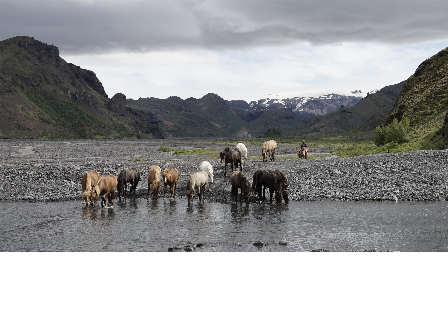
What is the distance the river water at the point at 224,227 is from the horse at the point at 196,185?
0.87 metres

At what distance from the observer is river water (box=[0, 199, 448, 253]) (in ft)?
52.7

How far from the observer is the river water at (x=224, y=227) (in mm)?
16078

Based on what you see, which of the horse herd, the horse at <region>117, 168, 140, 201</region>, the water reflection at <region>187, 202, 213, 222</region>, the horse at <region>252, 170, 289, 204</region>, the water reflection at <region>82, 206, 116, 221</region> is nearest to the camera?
the water reflection at <region>82, 206, 116, 221</region>

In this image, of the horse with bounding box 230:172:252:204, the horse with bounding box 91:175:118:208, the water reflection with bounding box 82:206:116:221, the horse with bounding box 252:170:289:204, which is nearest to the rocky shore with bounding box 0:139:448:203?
the horse with bounding box 230:172:252:204

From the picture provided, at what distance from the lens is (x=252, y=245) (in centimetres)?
1622

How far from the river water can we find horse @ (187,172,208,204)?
34.2 inches

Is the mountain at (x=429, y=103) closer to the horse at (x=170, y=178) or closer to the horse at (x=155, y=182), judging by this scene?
the horse at (x=170, y=178)

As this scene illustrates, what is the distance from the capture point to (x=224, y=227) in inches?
778

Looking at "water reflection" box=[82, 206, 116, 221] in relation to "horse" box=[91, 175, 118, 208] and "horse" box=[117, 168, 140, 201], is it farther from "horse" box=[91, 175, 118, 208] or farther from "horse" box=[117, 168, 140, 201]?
"horse" box=[117, 168, 140, 201]

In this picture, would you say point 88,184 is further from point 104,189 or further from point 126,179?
point 126,179

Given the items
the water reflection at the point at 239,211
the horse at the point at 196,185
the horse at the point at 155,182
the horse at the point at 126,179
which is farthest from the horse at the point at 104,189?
the water reflection at the point at 239,211
